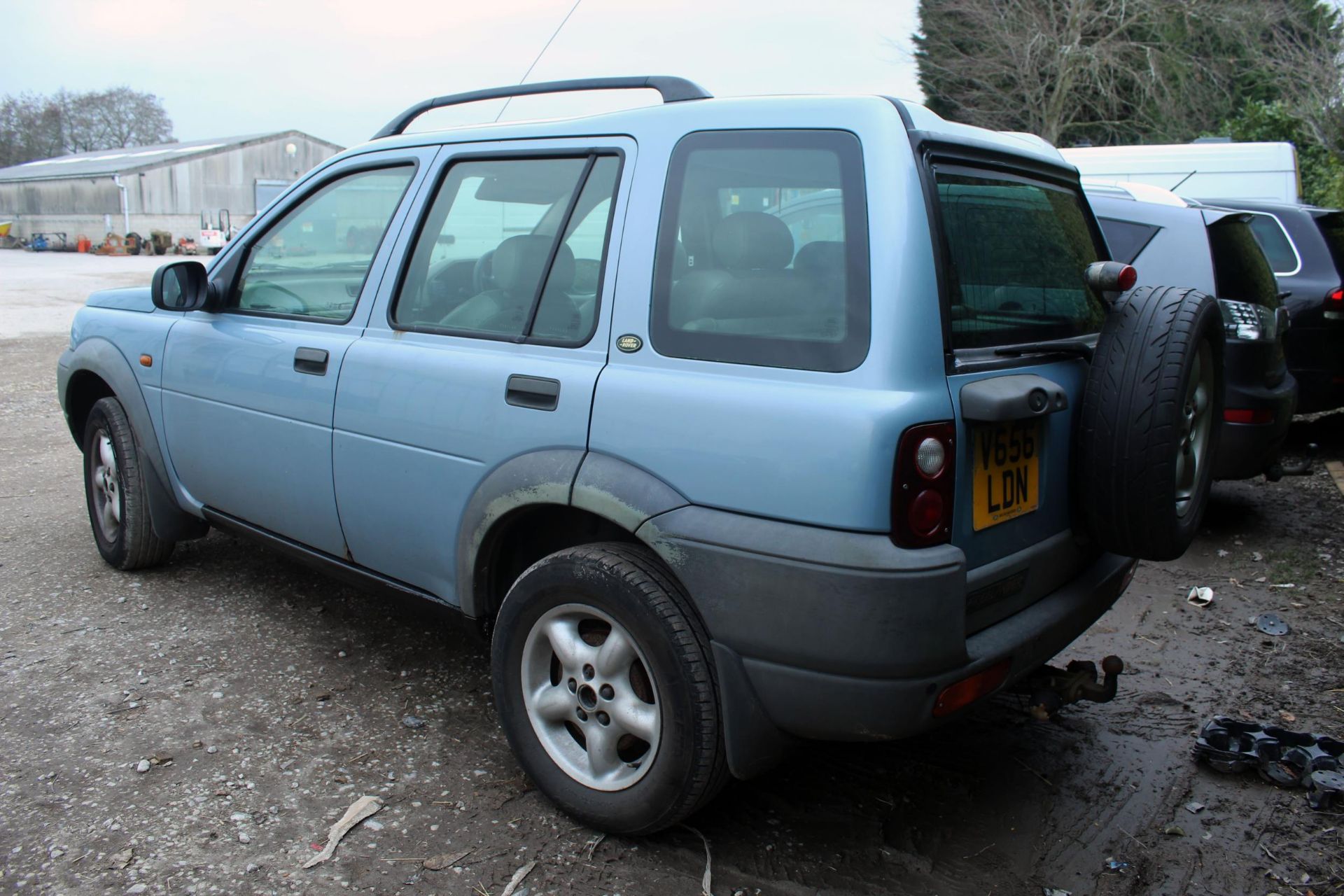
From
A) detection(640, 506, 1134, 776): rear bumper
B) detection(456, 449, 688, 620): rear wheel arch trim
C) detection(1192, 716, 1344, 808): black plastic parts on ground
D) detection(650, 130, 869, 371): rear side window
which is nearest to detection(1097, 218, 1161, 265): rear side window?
detection(1192, 716, 1344, 808): black plastic parts on ground

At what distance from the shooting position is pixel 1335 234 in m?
7.17

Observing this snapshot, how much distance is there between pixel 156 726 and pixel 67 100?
7770 centimetres

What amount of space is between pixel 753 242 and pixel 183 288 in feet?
8.03

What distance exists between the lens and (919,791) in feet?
10.1

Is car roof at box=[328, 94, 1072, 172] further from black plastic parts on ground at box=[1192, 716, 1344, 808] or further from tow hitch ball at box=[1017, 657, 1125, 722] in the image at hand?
black plastic parts on ground at box=[1192, 716, 1344, 808]

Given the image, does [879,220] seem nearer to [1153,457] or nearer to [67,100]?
[1153,457]

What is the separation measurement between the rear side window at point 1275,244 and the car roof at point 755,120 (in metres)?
4.69

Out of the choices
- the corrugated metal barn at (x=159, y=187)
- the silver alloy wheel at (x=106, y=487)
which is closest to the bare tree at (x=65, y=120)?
the corrugated metal barn at (x=159, y=187)

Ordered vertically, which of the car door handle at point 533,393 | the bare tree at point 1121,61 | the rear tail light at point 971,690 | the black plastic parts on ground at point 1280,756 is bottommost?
the black plastic parts on ground at point 1280,756

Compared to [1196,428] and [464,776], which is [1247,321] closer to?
[1196,428]

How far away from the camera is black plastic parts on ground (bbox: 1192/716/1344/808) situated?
3043 millimetres

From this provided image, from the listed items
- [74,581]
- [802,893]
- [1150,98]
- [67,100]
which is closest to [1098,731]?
[802,893]

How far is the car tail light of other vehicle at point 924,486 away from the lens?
87.0 inches

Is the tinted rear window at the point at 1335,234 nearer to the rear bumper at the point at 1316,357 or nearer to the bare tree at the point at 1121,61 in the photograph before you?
the rear bumper at the point at 1316,357
